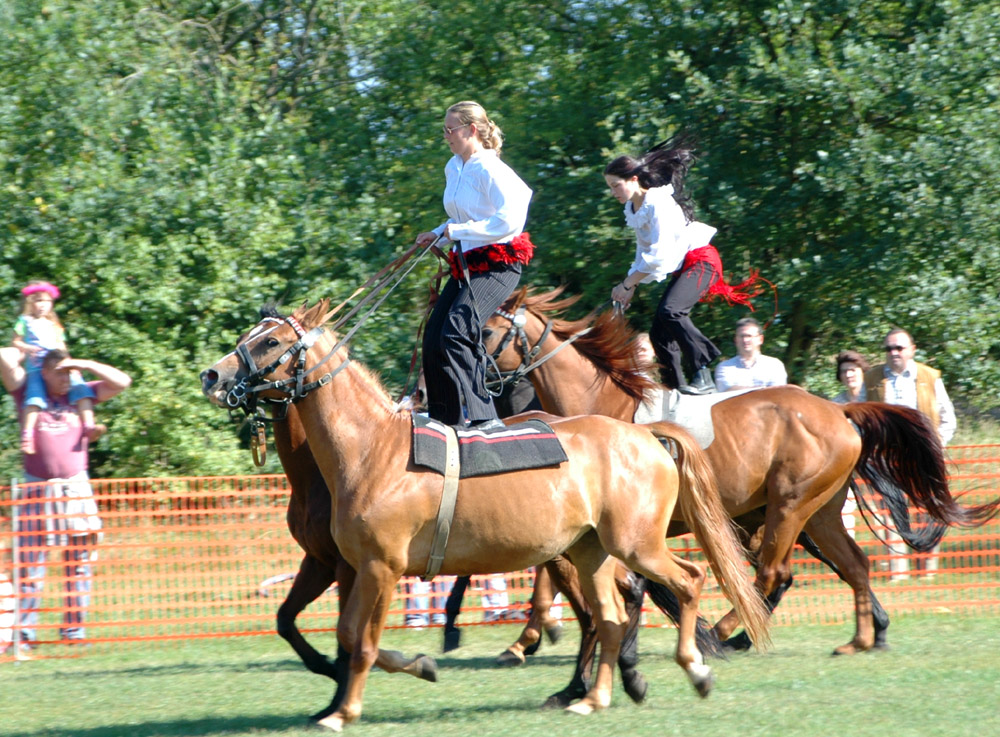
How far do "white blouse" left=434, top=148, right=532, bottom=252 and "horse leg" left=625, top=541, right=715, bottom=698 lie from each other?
1.59 meters

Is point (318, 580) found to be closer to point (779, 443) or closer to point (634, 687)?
point (634, 687)

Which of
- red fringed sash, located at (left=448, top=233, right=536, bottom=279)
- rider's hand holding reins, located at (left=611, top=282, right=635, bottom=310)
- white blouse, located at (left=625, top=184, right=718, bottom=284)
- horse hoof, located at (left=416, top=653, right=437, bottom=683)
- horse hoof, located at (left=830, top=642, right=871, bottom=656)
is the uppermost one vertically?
white blouse, located at (left=625, top=184, right=718, bottom=284)

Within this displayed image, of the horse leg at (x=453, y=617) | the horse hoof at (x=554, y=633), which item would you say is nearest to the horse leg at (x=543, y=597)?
the horse hoof at (x=554, y=633)

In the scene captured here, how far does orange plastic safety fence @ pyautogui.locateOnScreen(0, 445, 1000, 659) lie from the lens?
25.5 ft

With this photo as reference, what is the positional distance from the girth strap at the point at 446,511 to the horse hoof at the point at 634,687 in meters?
1.06

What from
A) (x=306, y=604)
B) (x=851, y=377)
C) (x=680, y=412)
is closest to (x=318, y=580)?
(x=306, y=604)

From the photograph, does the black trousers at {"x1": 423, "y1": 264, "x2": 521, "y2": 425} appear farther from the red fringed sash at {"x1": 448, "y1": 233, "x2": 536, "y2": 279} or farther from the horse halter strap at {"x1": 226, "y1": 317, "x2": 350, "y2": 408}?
the horse halter strap at {"x1": 226, "y1": 317, "x2": 350, "y2": 408}

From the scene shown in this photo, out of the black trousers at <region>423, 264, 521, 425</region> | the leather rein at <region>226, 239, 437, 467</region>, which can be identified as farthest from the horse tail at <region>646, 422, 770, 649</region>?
the leather rein at <region>226, 239, 437, 467</region>

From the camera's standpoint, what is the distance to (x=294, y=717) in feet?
18.5

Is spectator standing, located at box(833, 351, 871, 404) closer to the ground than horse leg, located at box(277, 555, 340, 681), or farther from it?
farther from it

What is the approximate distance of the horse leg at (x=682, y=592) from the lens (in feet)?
Result: 17.7

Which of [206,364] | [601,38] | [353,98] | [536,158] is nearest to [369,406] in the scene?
[206,364]

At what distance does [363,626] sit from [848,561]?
3301mm

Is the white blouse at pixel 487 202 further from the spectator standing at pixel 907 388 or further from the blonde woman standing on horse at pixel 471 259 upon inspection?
the spectator standing at pixel 907 388
